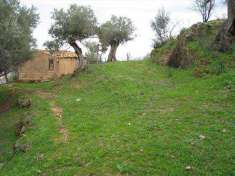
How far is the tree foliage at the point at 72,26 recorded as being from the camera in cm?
2092

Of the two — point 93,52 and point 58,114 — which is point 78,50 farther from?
point 93,52

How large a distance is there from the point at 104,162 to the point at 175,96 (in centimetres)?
597

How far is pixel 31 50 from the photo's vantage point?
60.6 feet

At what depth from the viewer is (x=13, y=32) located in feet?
47.6

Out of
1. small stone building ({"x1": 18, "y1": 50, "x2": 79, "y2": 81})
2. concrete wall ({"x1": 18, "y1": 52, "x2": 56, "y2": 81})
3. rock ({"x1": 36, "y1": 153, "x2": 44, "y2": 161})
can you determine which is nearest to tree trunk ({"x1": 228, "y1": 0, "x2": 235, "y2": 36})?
rock ({"x1": 36, "y1": 153, "x2": 44, "y2": 161})

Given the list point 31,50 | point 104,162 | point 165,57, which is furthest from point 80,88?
point 104,162

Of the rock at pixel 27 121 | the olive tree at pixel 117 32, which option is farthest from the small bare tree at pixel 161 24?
the rock at pixel 27 121

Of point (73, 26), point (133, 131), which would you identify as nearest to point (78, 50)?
point (73, 26)

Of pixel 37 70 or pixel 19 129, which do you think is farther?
pixel 37 70

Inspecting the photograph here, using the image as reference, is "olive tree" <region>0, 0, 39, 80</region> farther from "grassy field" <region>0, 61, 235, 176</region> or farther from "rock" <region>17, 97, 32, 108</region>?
"grassy field" <region>0, 61, 235, 176</region>

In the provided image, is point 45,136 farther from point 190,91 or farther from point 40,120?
point 190,91

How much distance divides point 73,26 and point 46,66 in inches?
485

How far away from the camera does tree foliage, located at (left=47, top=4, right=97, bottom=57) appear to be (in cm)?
2092

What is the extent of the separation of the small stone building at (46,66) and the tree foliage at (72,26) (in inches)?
358
